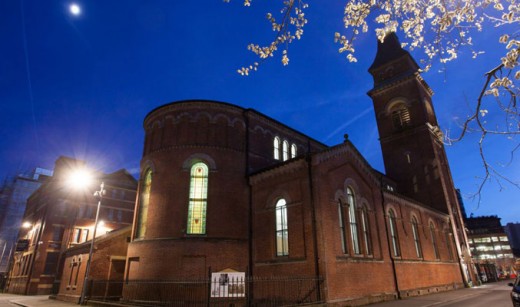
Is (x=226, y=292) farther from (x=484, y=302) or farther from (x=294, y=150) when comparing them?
(x=484, y=302)

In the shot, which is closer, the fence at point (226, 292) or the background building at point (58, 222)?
the fence at point (226, 292)

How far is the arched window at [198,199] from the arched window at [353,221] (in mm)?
9118

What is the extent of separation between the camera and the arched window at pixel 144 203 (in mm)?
21278

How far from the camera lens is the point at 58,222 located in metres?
40.4

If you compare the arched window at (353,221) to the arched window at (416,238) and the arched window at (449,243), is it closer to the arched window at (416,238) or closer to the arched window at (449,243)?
the arched window at (416,238)

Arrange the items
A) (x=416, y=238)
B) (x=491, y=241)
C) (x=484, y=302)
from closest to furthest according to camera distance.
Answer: (x=484, y=302) → (x=416, y=238) → (x=491, y=241)

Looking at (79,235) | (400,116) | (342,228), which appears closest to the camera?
(342,228)

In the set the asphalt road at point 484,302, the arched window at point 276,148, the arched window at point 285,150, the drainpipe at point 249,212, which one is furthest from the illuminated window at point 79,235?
the asphalt road at point 484,302

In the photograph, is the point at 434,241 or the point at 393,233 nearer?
the point at 393,233

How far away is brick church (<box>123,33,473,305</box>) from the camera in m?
17.0

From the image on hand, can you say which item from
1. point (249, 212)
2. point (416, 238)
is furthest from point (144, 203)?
point (416, 238)

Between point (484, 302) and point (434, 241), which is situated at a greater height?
point (434, 241)

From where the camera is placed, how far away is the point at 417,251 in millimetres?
25547

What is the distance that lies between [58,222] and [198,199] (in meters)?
30.4
